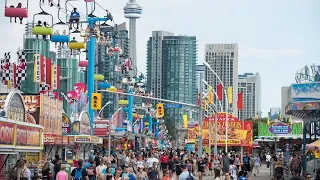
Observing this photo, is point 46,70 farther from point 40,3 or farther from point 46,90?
point 40,3

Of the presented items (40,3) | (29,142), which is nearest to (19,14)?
(40,3)

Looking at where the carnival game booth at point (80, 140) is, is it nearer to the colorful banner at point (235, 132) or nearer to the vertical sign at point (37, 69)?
the vertical sign at point (37, 69)

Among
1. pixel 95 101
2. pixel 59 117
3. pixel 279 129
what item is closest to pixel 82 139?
pixel 59 117

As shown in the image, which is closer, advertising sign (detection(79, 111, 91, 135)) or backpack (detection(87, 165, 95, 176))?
backpack (detection(87, 165, 95, 176))

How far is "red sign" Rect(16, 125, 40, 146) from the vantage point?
28.2 m

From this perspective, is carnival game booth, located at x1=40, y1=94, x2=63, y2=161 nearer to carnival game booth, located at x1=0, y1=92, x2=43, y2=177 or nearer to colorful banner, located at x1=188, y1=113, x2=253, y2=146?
carnival game booth, located at x1=0, y1=92, x2=43, y2=177

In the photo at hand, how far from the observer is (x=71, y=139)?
1849 inches

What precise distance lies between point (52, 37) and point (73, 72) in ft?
→ 458

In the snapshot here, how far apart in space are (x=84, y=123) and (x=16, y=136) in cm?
3000

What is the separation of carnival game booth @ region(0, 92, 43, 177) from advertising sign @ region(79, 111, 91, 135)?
1759 cm

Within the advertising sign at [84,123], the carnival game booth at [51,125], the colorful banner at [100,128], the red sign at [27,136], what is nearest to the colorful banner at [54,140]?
the carnival game booth at [51,125]

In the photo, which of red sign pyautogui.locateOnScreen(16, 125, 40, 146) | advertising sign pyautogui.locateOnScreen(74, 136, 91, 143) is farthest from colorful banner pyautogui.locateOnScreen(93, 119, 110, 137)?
red sign pyautogui.locateOnScreen(16, 125, 40, 146)

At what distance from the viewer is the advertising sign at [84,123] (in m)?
56.1

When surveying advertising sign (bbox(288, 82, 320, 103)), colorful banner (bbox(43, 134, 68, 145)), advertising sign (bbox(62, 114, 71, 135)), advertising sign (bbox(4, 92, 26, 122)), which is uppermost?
advertising sign (bbox(288, 82, 320, 103))
